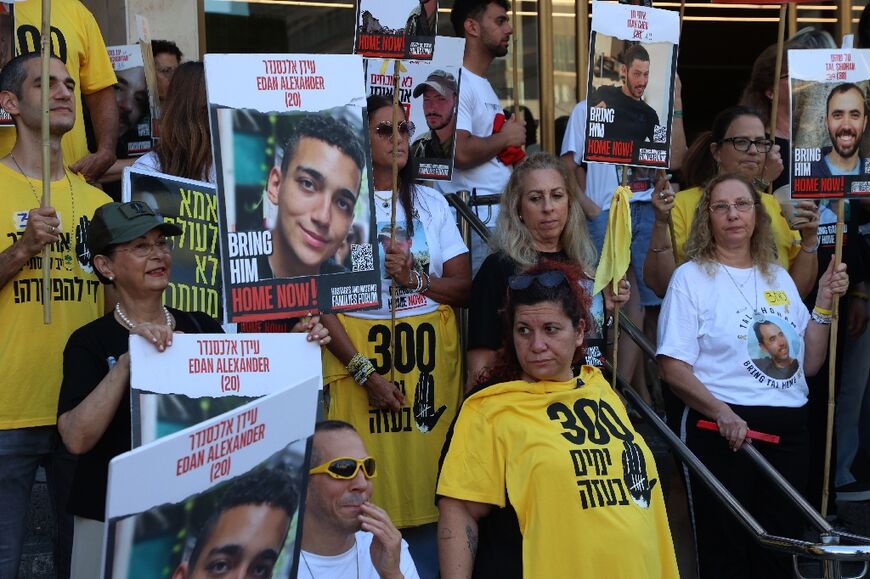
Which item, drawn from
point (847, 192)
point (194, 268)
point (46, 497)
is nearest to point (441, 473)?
point (194, 268)

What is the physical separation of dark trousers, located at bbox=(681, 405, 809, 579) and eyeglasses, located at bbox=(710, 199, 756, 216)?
83cm

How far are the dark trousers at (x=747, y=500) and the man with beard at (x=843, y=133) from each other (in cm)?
114

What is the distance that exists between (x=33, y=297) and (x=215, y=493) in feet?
7.09

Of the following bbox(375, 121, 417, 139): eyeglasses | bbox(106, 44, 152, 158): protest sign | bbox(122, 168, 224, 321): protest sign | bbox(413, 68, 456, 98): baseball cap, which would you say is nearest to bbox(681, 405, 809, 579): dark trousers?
bbox(375, 121, 417, 139): eyeglasses

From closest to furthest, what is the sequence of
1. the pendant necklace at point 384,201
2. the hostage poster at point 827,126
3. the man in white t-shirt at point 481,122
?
the pendant necklace at point 384,201
the hostage poster at point 827,126
the man in white t-shirt at point 481,122

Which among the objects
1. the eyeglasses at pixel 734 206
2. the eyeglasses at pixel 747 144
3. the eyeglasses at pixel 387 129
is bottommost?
the eyeglasses at pixel 734 206

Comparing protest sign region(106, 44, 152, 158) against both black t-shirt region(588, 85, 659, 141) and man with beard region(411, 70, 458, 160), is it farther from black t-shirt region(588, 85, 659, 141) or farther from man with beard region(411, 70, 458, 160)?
black t-shirt region(588, 85, 659, 141)

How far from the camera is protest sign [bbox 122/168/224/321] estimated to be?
16.0ft

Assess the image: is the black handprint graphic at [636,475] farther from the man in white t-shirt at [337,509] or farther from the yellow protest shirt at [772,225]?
the yellow protest shirt at [772,225]

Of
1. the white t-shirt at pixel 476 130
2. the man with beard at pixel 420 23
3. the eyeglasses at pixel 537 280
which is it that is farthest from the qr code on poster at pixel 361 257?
the white t-shirt at pixel 476 130

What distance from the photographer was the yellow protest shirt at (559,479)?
4.08 meters

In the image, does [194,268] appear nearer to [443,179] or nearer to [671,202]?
[443,179]

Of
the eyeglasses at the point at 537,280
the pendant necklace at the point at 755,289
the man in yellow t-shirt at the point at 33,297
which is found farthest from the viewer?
the pendant necklace at the point at 755,289

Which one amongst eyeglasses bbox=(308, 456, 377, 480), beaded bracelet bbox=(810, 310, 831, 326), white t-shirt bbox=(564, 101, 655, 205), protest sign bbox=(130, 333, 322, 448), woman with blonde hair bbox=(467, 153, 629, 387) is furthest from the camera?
white t-shirt bbox=(564, 101, 655, 205)
